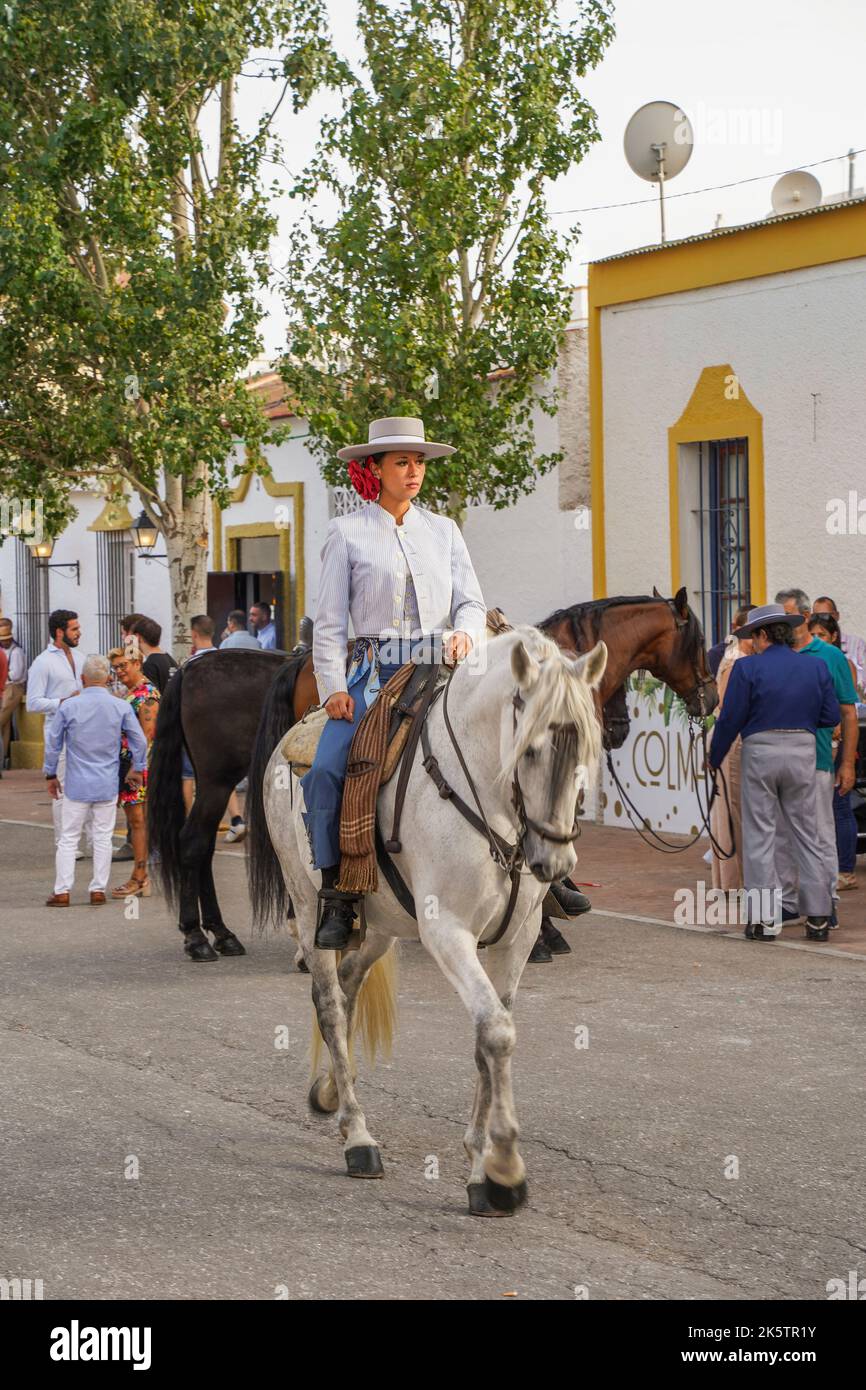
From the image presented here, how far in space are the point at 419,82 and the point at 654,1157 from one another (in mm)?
12867

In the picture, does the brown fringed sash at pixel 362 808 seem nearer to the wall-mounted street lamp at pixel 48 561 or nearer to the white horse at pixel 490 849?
the white horse at pixel 490 849

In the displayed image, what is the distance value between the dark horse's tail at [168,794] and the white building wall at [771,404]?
6.19 meters

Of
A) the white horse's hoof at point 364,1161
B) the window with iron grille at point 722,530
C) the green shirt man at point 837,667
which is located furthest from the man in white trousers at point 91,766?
the white horse's hoof at point 364,1161

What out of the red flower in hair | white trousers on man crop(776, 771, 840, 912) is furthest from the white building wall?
the red flower in hair

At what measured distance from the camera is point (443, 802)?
5.67 m

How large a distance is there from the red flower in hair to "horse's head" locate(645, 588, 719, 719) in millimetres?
5056

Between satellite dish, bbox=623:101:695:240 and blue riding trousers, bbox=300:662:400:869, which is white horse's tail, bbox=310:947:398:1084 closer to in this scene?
blue riding trousers, bbox=300:662:400:869

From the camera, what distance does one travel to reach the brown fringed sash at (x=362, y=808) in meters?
5.88

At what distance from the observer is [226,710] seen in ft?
35.4

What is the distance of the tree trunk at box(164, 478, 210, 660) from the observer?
19.5 m
